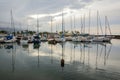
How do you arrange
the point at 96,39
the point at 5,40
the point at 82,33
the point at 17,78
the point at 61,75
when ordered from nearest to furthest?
1. the point at 17,78
2. the point at 61,75
3. the point at 5,40
4. the point at 96,39
5. the point at 82,33

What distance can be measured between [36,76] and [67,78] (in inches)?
128

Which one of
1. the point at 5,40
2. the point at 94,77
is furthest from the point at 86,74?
the point at 5,40

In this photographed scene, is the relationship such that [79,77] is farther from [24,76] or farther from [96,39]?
[96,39]

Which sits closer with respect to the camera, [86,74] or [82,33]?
[86,74]

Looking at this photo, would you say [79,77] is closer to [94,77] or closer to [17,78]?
[94,77]

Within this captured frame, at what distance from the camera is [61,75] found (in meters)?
18.5

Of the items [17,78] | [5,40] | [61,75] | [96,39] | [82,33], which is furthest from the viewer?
[82,33]

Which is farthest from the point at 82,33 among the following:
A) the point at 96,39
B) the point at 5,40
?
the point at 5,40

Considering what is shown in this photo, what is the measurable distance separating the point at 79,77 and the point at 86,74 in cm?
153

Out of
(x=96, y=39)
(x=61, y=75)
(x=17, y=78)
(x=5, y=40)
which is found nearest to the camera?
(x=17, y=78)

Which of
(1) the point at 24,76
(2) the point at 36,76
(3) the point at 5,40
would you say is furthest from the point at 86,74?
(3) the point at 5,40

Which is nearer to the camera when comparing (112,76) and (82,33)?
(112,76)

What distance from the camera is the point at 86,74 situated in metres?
18.9

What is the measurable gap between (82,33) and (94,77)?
84.9 meters
